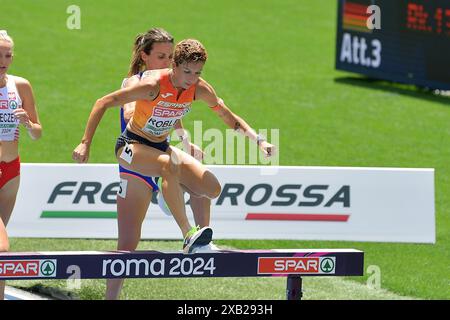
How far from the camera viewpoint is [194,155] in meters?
8.79

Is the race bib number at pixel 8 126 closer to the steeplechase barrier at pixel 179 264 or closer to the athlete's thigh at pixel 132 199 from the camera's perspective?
the athlete's thigh at pixel 132 199

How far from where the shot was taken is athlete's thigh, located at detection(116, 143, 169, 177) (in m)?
7.91

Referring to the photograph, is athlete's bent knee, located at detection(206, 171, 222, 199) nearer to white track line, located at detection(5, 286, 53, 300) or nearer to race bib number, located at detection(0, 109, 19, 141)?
race bib number, located at detection(0, 109, 19, 141)

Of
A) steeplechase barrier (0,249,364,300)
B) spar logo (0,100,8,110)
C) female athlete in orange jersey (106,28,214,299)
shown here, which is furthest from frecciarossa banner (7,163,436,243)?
steeplechase barrier (0,249,364,300)

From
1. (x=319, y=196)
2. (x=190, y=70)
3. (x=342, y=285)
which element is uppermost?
(x=190, y=70)

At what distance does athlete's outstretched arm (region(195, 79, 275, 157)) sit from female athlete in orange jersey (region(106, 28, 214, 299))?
1.33ft

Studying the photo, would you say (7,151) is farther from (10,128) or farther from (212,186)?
(212,186)

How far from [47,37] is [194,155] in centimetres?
1552

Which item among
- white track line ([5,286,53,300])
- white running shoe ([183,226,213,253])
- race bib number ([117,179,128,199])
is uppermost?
race bib number ([117,179,128,199])

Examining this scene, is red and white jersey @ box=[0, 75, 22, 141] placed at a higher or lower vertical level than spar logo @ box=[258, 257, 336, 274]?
higher

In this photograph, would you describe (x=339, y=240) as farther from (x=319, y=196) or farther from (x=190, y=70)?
(x=190, y=70)

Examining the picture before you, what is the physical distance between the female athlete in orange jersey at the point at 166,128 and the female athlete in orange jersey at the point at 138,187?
11.2 inches
